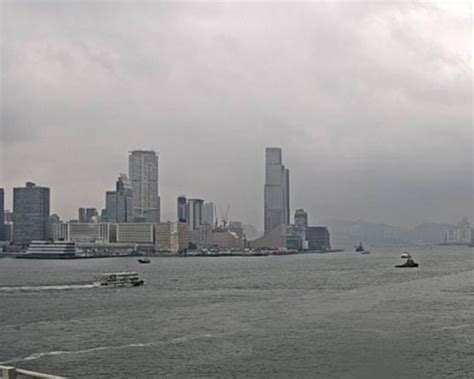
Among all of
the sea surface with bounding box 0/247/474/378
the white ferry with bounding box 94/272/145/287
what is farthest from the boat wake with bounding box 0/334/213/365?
the white ferry with bounding box 94/272/145/287

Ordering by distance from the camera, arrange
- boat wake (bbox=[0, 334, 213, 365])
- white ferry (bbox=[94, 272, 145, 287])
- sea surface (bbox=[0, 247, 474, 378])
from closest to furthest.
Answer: sea surface (bbox=[0, 247, 474, 378])
boat wake (bbox=[0, 334, 213, 365])
white ferry (bbox=[94, 272, 145, 287])

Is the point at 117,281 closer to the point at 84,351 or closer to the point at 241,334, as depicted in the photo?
the point at 241,334

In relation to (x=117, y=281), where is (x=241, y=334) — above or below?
below

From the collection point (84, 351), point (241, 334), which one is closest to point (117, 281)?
point (241, 334)

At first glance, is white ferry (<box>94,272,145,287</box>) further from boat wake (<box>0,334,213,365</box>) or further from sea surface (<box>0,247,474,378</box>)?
boat wake (<box>0,334,213,365</box>)

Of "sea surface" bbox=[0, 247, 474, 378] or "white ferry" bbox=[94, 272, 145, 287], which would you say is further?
"white ferry" bbox=[94, 272, 145, 287]

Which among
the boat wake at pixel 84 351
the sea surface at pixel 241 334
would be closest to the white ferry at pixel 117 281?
the sea surface at pixel 241 334

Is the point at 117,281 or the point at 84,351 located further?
the point at 117,281

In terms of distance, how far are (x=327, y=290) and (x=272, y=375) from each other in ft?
141

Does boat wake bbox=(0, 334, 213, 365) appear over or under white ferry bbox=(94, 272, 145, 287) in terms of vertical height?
under

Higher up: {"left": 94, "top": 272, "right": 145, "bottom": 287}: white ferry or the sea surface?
{"left": 94, "top": 272, "right": 145, "bottom": 287}: white ferry

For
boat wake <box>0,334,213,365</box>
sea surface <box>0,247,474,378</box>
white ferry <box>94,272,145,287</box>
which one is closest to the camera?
sea surface <box>0,247,474,378</box>

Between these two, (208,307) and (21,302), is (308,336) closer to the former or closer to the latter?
(208,307)

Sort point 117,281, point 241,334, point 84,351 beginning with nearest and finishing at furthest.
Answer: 1. point 84,351
2. point 241,334
3. point 117,281
